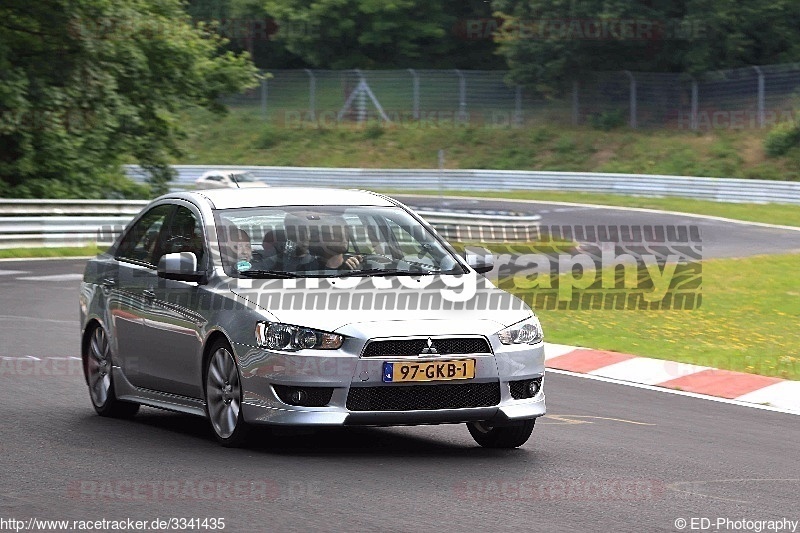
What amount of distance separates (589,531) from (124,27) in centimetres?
2984

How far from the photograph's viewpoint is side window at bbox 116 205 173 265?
10.1 meters

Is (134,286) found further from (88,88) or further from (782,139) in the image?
(782,139)

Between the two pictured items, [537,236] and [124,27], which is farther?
[124,27]

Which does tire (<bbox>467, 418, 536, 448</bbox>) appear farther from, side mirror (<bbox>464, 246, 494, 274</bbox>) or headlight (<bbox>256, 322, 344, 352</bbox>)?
headlight (<bbox>256, 322, 344, 352</bbox>)

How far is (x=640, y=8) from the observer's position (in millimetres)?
60375

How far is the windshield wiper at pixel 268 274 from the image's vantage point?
29.8 ft

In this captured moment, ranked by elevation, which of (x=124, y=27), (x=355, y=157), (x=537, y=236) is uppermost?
(x=124, y=27)

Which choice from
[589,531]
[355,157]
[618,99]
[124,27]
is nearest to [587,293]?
[589,531]

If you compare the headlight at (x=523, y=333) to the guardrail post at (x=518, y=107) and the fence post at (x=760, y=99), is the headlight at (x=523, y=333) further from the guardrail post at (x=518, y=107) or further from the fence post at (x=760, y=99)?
the guardrail post at (x=518, y=107)

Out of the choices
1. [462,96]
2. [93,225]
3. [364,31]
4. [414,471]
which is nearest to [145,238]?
[414,471]

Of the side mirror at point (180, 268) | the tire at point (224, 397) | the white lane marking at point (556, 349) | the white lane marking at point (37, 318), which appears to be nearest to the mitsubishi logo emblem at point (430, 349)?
the tire at point (224, 397)

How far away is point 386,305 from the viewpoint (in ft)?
28.3

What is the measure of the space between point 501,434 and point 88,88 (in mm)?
26844

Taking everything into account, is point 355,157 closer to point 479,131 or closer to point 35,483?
point 479,131
